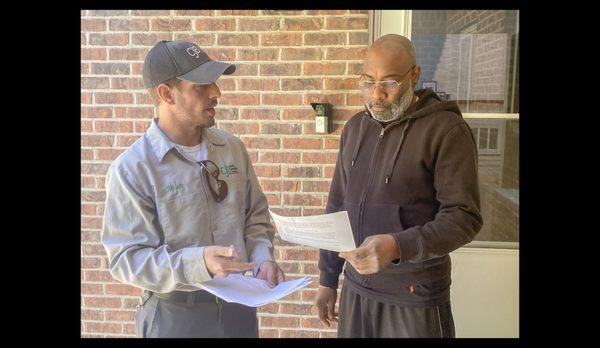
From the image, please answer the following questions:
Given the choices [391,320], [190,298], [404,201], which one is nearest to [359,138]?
[404,201]

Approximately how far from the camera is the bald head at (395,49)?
1.81 metres

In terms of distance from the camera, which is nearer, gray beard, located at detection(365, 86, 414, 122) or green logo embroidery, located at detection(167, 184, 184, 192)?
green logo embroidery, located at detection(167, 184, 184, 192)

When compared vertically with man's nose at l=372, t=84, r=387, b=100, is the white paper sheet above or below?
below

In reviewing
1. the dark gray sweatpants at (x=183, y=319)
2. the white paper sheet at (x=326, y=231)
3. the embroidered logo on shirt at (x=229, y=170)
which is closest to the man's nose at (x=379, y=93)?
the white paper sheet at (x=326, y=231)

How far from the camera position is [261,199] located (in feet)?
6.66

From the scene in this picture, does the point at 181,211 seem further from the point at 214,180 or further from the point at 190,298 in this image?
the point at 190,298

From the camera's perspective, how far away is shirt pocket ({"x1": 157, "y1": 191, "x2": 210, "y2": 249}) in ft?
5.65

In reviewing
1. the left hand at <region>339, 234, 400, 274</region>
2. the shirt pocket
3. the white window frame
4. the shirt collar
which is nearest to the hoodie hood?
the left hand at <region>339, 234, 400, 274</region>

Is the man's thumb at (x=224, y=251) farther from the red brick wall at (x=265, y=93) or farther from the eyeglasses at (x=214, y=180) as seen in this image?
the red brick wall at (x=265, y=93)

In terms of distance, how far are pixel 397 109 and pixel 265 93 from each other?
1204 mm

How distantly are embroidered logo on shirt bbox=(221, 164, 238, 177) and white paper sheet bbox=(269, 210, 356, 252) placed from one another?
32 cm

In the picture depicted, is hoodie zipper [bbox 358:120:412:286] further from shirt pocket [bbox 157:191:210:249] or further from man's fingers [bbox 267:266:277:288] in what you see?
shirt pocket [bbox 157:191:210:249]

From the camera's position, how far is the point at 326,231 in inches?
64.1
